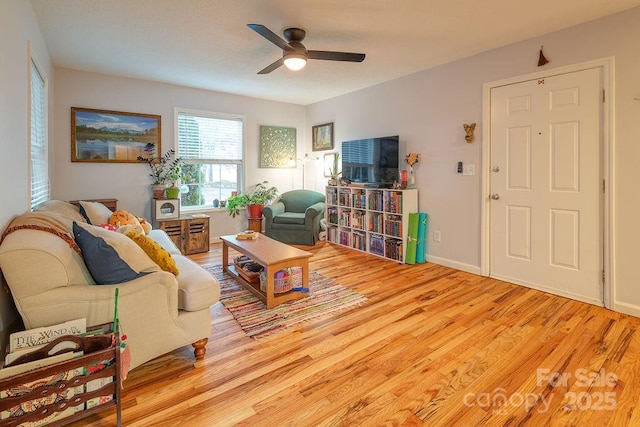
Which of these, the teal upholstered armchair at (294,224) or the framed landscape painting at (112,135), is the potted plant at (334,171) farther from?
the framed landscape painting at (112,135)

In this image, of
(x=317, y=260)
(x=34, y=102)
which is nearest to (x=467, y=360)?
(x=317, y=260)

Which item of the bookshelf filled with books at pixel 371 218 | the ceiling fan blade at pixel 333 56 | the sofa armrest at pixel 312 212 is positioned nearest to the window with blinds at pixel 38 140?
the ceiling fan blade at pixel 333 56

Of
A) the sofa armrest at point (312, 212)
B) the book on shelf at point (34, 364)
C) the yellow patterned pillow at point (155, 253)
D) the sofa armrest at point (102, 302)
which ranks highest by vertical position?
the sofa armrest at point (312, 212)

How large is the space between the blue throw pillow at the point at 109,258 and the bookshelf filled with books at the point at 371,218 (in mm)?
3092

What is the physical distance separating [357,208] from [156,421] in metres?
3.66

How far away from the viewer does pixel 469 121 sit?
3598 millimetres

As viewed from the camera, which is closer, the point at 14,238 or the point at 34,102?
the point at 14,238

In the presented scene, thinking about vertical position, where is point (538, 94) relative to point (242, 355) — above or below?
above

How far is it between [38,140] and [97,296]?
2.45 m

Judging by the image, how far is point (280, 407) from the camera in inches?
62.2

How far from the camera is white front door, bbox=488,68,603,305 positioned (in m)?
2.77

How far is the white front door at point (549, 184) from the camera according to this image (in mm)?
2773

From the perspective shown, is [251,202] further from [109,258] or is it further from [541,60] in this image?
[541,60]

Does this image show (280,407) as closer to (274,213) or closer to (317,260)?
(317,260)
